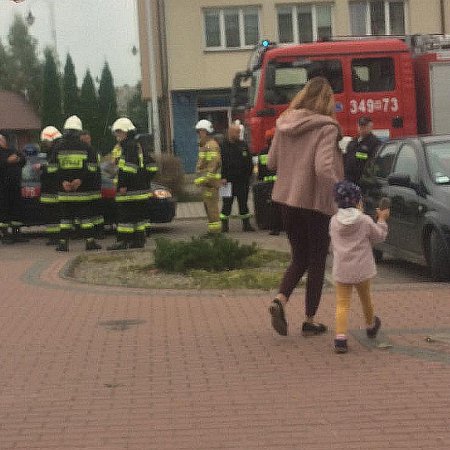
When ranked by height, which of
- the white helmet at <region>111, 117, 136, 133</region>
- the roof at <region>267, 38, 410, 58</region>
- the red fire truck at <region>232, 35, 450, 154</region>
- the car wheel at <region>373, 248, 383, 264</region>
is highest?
the roof at <region>267, 38, 410, 58</region>

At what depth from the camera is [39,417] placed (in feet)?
21.0

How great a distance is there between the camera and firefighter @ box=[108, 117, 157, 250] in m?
15.2

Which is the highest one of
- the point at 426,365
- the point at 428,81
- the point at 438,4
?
the point at 438,4

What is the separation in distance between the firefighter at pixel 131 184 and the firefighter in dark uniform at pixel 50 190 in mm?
1140

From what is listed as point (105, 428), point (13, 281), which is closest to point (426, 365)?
point (105, 428)

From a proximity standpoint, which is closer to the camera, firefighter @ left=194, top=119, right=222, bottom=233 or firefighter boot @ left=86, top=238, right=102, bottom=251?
firefighter boot @ left=86, top=238, right=102, bottom=251

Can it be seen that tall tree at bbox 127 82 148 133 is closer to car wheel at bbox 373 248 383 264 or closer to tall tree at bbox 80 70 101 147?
tall tree at bbox 80 70 101 147

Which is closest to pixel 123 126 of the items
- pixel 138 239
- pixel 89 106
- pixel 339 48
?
pixel 138 239

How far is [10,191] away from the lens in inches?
706

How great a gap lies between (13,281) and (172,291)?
2320 mm

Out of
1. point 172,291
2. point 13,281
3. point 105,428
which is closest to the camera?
point 105,428

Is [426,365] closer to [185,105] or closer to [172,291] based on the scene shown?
[172,291]

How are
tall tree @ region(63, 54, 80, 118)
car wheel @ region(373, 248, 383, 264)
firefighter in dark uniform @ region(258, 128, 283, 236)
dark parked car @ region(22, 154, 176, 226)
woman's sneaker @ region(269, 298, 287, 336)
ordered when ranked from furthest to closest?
tall tree @ region(63, 54, 80, 118) → dark parked car @ region(22, 154, 176, 226) → firefighter in dark uniform @ region(258, 128, 283, 236) → car wheel @ region(373, 248, 383, 264) → woman's sneaker @ region(269, 298, 287, 336)

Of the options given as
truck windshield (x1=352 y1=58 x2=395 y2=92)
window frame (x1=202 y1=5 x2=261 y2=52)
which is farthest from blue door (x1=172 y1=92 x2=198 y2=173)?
truck windshield (x1=352 y1=58 x2=395 y2=92)
